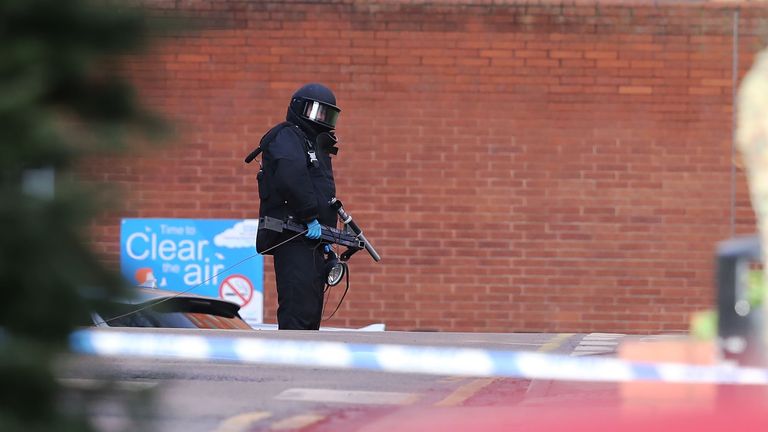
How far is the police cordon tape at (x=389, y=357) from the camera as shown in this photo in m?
2.59

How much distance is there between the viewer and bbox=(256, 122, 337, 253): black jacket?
7.01m

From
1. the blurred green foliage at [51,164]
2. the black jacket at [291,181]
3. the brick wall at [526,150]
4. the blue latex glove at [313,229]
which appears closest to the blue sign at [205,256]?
the brick wall at [526,150]

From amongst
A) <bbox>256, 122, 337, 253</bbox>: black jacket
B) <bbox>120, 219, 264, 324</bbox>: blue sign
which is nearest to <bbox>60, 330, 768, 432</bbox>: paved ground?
<bbox>256, 122, 337, 253</bbox>: black jacket

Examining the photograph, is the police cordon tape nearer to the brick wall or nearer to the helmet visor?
the helmet visor

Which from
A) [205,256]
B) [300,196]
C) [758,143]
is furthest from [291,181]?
[758,143]

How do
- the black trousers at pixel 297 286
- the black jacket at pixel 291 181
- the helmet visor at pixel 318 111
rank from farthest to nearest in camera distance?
the helmet visor at pixel 318 111 < the black trousers at pixel 297 286 < the black jacket at pixel 291 181

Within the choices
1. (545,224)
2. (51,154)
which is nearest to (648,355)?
(51,154)

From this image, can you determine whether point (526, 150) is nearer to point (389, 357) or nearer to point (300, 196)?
point (300, 196)

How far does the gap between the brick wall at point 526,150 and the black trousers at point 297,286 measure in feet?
10.4

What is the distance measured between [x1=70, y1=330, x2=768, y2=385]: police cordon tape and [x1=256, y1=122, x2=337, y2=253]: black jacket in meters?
3.67

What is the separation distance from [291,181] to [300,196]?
98mm

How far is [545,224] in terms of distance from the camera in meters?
10.3

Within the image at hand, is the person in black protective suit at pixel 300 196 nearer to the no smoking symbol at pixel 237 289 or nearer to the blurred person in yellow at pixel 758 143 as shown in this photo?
the no smoking symbol at pixel 237 289

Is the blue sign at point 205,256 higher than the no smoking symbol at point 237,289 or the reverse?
higher
